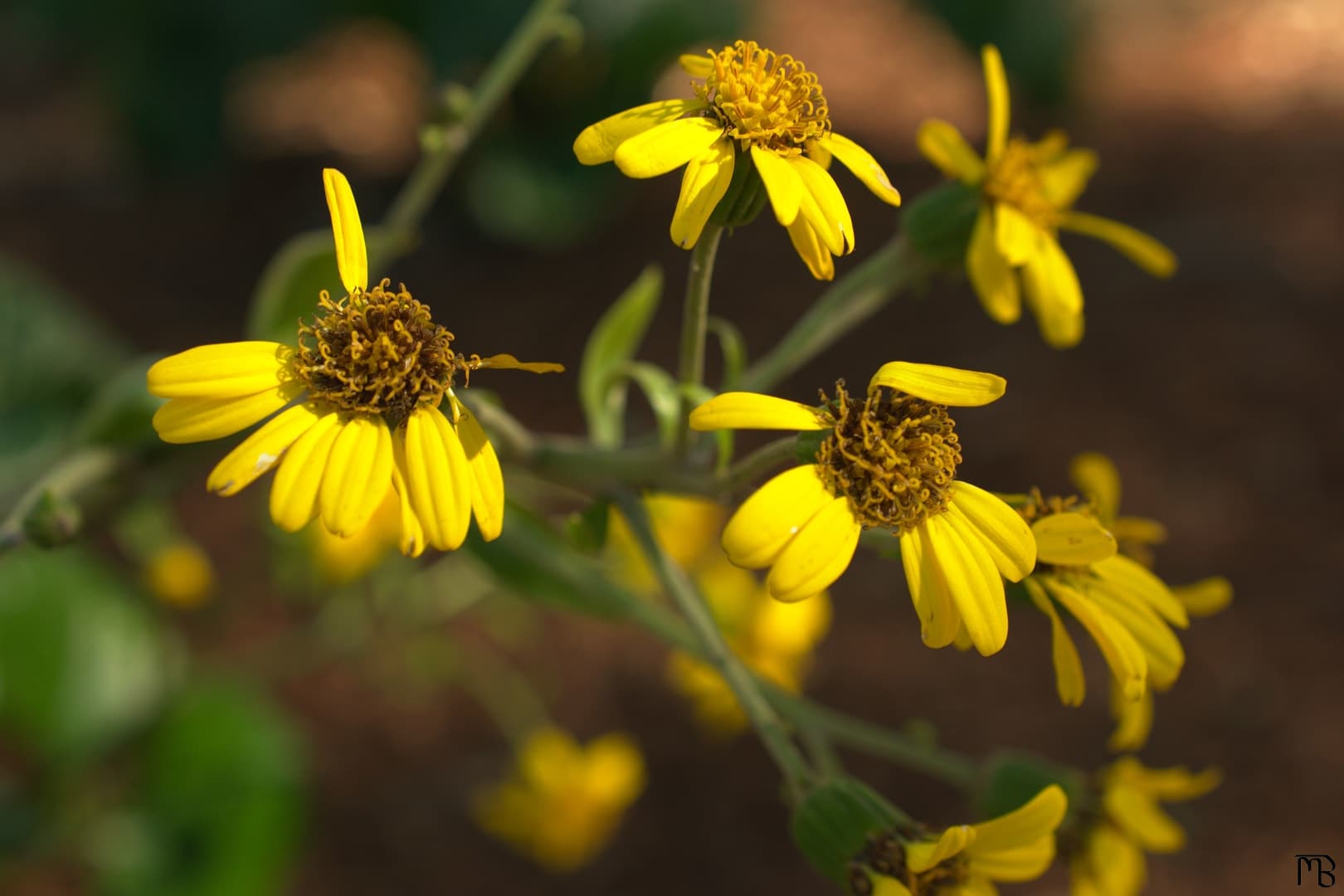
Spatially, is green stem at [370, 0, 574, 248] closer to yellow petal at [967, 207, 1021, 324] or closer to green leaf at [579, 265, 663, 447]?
green leaf at [579, 265, 663, 447]

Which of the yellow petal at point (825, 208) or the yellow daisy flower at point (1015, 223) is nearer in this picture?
the yellow petal at point (825, 208)

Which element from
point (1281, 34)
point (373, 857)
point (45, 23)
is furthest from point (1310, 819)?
point (45, 23)

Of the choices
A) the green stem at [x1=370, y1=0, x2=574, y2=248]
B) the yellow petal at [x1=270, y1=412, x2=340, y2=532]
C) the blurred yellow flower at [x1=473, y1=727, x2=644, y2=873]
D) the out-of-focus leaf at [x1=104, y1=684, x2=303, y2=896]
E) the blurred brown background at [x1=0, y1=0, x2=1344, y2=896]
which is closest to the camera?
the yellow petal at [x1=270, y1=412, x2=340, y2=532]

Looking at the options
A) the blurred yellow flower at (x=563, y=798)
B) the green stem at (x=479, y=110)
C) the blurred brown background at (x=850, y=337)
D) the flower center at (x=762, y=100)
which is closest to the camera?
the flower center at (x=762, y=100)

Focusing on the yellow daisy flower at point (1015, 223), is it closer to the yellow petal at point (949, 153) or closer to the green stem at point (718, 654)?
the yellow petal at point (949, 153)

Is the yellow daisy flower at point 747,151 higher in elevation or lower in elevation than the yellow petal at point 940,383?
higher

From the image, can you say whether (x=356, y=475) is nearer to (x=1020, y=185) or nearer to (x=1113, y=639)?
(x=1113, y=639)

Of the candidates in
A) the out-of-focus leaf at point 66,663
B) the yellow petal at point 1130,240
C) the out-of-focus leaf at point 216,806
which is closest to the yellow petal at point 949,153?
the yellow petal at point 1130,240
